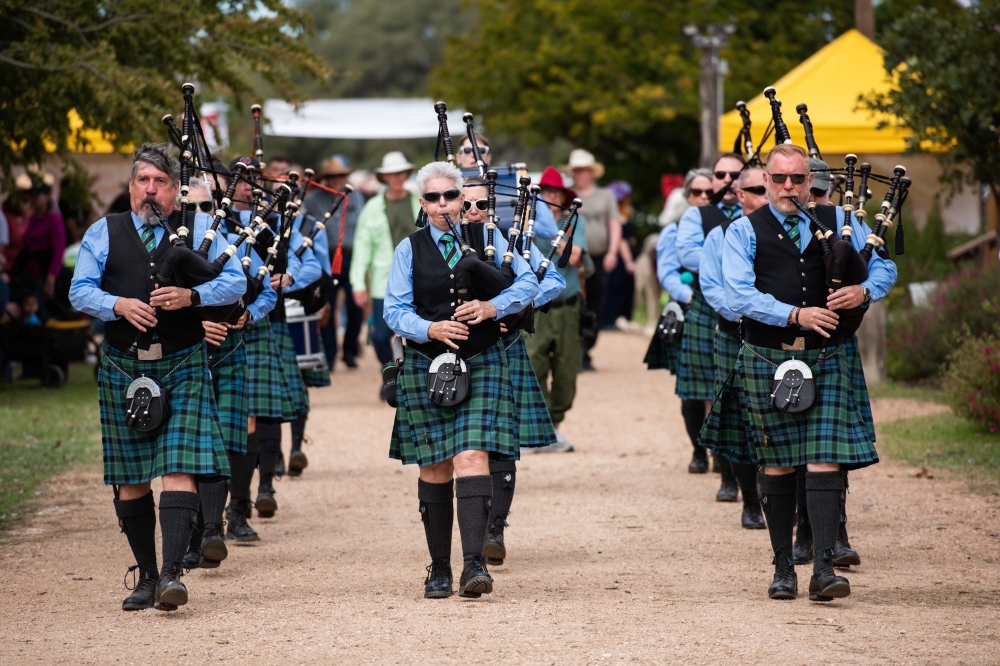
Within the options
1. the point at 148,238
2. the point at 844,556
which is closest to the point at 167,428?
the point at 148,238

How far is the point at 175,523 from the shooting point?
17.4 feet

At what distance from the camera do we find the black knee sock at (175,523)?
17.3ft

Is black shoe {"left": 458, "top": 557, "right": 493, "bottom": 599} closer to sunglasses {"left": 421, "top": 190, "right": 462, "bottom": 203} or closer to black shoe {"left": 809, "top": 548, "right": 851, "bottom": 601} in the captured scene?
black shoe {"left": 809, "top": 548, "right": 851, "bottom": 601}

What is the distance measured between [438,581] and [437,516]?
256mm

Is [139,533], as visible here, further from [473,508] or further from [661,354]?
[661,354]

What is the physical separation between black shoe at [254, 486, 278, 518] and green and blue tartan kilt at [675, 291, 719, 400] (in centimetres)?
233

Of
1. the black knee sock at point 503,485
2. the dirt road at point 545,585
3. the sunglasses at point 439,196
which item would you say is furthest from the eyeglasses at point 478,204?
the dirt road at point 545,585

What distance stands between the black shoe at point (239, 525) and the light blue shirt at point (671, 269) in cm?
269

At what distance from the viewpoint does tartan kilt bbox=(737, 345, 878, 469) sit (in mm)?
5305

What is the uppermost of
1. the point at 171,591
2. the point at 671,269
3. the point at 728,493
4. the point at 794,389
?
the point at 671,269

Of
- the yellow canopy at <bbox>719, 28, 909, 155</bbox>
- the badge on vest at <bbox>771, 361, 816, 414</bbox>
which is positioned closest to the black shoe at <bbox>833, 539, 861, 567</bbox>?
the badge on vest at <bbox>771, 361, 816, 414</bbox>

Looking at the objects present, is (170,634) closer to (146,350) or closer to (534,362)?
(146,350)

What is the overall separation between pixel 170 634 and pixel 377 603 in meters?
0.81

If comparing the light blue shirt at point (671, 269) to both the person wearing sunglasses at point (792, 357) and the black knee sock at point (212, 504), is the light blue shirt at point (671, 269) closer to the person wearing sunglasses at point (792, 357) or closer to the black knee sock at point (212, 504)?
the person wearing sunglasses at point (792, 357)
